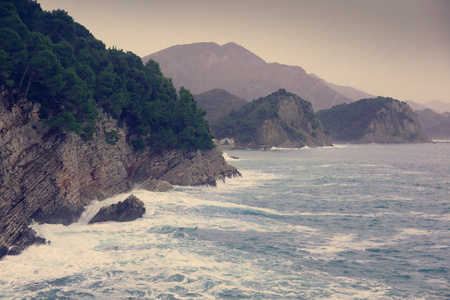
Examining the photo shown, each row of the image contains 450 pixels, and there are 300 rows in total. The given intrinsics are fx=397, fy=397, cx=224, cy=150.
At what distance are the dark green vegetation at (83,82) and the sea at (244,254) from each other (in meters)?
12.1

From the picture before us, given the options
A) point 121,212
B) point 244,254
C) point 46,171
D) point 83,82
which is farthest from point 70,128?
point 244,254

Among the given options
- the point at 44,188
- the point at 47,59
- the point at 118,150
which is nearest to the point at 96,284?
the point at 44,188

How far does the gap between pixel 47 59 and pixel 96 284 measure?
77.7ft

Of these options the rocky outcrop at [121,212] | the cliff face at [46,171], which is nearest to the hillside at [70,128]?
the cliff face at [46,171]

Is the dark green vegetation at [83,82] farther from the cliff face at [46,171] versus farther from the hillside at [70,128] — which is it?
the cliff face at [46,171]

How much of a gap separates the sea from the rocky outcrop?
Result: 42.0 inches

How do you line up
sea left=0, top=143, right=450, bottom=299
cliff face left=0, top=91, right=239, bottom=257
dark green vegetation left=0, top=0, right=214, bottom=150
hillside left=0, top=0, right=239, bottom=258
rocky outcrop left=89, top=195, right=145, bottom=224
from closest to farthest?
sea left=0, top=143, right=450, bottom=299
cliff face left=0, top=91, right=239, bottom=257
hillside left=0, top=0, right=239, bottom=258
dark green vegetation left=0, top=0, right=214, bottom=150
rocky outcrop left=89, top=195, right=145, bottom=224

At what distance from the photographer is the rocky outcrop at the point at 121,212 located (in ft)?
134

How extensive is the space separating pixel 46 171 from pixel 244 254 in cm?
Result: 2083

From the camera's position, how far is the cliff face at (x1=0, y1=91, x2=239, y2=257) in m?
33.1

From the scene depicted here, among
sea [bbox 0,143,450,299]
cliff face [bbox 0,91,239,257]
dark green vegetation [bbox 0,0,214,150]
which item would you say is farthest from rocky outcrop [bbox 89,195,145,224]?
dark green vegetation [bbox 0,0,214,150]

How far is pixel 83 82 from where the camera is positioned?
45.7 meters

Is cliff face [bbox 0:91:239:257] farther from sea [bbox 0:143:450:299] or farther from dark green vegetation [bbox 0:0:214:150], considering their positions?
dark green vegetation [bbox 0:0:214:150]

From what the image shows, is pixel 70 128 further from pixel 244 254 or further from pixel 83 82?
pixel 244 254
